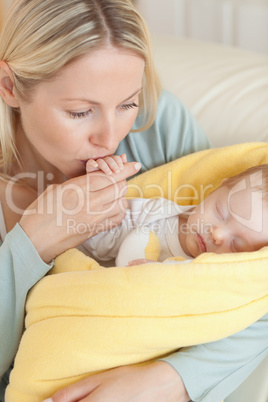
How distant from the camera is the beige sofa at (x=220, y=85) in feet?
5.46

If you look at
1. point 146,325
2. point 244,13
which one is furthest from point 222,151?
point 244,13

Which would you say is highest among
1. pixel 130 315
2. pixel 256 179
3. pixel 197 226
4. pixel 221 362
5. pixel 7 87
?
pixel 7 87

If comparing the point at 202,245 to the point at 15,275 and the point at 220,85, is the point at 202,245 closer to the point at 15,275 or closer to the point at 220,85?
the point at 15,275

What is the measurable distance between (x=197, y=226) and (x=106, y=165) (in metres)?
0.25

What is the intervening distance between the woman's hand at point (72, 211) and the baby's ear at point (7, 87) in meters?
0.23

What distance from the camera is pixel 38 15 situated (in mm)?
1146

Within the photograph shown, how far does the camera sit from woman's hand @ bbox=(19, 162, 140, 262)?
1178 mm

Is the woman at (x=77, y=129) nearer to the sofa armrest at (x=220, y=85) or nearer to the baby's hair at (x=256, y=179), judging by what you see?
the baby's hair at (x=256, y=179)

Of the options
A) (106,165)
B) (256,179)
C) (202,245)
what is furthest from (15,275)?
(256,179)

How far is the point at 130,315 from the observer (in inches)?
40.5

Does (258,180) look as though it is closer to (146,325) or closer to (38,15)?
(146,325)

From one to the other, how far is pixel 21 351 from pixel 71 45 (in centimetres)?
62

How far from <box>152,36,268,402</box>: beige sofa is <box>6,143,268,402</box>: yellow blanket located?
0.66m

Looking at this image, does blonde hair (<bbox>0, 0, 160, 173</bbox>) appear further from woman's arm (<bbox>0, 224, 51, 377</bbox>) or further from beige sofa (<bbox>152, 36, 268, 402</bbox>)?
beige sofa (<bbox>152, 36, 268, 402</bbox>)
